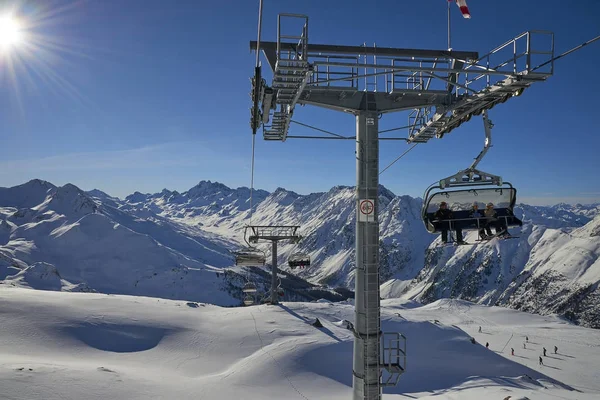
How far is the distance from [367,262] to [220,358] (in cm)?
2589

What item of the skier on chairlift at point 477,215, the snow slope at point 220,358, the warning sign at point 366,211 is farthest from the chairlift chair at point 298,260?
the warning sign at point 366,211

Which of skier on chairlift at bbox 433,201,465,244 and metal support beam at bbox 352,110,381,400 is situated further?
skier on chairlift at bbox 433,201,465,244

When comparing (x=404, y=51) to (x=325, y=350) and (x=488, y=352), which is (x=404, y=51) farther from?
(x=488, y=352)

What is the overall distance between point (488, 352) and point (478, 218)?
35.7 metres

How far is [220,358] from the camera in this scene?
1339 inches

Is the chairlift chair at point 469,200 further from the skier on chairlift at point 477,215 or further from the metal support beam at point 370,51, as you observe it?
the metal support beam at point 370,51

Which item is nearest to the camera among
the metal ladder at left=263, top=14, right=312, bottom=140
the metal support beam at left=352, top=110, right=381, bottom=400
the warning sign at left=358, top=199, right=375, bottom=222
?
the metal ladder at left=263, top=14, right=312, bottom=140

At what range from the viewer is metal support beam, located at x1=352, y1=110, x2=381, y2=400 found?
12.6m

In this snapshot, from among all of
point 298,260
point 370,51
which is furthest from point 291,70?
point 298,260

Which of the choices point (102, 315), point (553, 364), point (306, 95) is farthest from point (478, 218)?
point (553, 364)

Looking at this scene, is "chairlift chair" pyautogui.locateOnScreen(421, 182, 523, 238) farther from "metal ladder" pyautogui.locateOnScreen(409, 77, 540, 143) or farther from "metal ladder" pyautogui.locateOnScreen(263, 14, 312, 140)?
"metal ladder" pyautogui.locateOnScreen(263, 14, 312, 140)

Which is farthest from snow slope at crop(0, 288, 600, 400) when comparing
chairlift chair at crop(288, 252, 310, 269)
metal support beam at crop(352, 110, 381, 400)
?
metal support beam at crop(352, 110, 381, 400)

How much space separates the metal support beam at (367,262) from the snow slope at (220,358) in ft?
53.1

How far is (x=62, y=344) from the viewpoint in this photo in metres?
32.5
